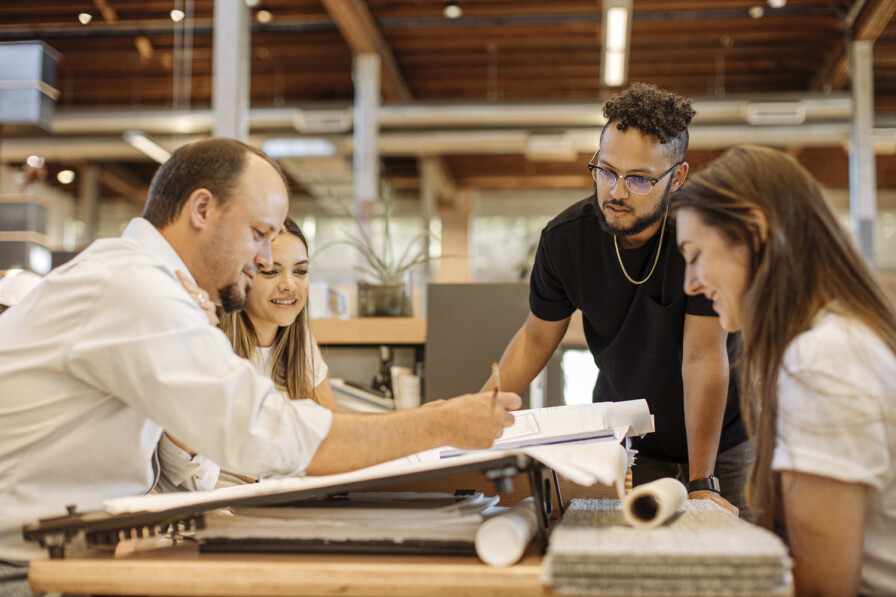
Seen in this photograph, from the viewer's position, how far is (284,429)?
94cm

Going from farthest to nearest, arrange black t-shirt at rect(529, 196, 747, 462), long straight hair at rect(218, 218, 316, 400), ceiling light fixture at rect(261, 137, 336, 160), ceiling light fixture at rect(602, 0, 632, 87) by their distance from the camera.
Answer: ceiling light fixture at rect(261, 137, 336, 160), ceiling light fixture at rect(602, 0, 632, 87), long straight hair at rect(218, 218, 316, 400), black t-shirt at rect(529, 196, 747, 462)

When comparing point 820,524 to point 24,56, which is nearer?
point 820,524

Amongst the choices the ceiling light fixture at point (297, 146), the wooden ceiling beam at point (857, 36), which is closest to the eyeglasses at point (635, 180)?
the wooden ceiling beam at point (857, 36)

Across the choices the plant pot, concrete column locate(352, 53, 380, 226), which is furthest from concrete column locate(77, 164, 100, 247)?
the plant pot

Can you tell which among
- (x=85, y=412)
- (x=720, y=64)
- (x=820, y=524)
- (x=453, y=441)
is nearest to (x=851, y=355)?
(x=820, y=524)

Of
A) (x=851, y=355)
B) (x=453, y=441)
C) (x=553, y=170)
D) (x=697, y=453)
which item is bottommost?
(x=697, y=453)

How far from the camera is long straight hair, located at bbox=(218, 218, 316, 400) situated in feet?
6.41

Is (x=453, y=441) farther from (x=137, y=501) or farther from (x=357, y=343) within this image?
(x=357, y=343)

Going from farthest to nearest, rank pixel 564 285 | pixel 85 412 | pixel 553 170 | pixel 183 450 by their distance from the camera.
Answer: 1. pixel 553 170
2. pixel 564 285
3. pixel 183 450
4. pixel 85 412

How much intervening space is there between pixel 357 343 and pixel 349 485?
1.74 meters

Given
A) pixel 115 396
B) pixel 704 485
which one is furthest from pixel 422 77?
pixel 115 396

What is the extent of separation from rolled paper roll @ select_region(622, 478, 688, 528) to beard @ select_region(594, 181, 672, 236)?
919mm

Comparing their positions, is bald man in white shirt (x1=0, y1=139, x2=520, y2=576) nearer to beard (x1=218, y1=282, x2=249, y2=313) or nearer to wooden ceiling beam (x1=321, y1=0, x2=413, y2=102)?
beard (x1=218, y1=282, x2=249, y2=313)

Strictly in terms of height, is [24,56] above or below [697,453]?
above
